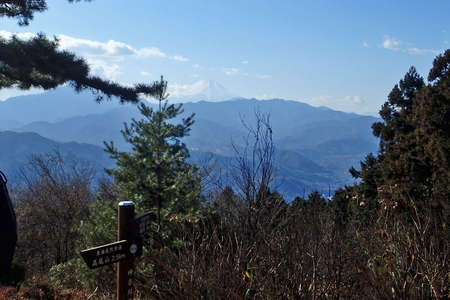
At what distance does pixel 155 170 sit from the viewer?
750 cm

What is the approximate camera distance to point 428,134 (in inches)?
578

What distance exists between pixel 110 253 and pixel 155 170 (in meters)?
4.30

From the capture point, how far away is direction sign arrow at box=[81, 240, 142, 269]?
3047mm

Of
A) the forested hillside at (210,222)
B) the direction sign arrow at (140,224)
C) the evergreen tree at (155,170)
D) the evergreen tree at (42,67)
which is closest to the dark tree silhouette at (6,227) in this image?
the forested hillside at (210,222)

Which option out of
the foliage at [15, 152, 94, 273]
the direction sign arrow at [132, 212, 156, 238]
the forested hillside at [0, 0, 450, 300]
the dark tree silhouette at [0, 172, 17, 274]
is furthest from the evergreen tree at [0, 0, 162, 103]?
the foliage at [15, 152, 94, 273]

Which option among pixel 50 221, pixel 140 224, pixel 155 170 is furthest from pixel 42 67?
pixel 50 221

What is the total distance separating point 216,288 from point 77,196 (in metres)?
15.5

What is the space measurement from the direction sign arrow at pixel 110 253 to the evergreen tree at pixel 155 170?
12.6ft

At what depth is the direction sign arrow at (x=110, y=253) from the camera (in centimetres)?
305

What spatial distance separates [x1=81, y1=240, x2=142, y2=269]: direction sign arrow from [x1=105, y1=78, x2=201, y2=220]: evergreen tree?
3.85 metres

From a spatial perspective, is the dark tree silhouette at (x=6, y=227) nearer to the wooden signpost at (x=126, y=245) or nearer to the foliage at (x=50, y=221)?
the wooden signpost at (x=126, y=245)

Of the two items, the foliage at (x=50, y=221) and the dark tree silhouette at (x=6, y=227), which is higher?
the dark tree silhouette at (x=6, y=227)

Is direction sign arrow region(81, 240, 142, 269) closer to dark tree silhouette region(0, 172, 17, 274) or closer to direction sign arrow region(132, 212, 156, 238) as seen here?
direction sign arrow region(132, 212, 156, 238)

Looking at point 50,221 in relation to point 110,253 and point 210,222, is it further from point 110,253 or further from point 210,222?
point 110,253
